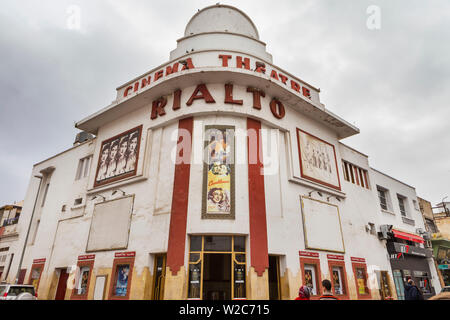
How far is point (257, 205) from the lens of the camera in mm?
14867

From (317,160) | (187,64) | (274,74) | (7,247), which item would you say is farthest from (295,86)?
(7,247)

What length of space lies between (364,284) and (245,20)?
2165 cm

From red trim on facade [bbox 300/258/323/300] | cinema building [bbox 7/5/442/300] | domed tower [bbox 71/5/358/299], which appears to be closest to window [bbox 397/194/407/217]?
cinema building [bbox 7/5/442/300]

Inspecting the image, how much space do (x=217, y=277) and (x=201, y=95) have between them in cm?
1020

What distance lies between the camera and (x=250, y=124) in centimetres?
1666

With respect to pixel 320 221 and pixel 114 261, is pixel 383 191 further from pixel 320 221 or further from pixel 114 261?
pixel 114 261

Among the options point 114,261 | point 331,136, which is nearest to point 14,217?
point 114,261

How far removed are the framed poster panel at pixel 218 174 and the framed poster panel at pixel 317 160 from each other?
17.6 feet

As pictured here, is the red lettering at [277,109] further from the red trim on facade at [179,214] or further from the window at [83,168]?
the window at [83,168]

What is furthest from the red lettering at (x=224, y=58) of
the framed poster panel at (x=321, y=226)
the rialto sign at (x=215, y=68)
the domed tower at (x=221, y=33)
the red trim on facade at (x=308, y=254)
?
the red trim on facade at (x=308, y=254)

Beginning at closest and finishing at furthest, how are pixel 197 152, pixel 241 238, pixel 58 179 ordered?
pixel 241 238 → pixel 197 152 → pixel 58 179

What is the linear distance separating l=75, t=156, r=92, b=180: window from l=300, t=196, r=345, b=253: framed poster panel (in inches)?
657

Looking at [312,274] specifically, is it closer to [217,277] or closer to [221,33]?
[217,277]

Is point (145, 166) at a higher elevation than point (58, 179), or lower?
lower
